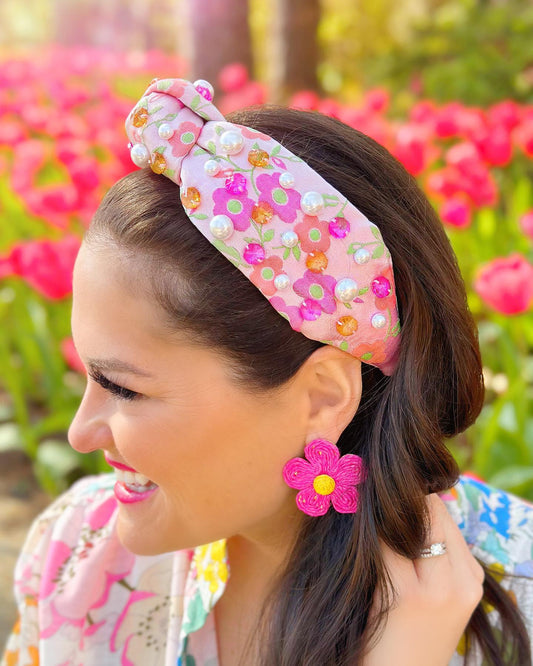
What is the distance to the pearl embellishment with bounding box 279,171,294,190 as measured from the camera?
46.0 inches

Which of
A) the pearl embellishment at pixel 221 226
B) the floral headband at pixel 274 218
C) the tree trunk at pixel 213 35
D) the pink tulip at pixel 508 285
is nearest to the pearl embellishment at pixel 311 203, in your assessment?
the floral headband at pixel 274 218

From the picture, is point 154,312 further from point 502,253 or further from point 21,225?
point 21,225

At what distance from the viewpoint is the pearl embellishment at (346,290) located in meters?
1.20

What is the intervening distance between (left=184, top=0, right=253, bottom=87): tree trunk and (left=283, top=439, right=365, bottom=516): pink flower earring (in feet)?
15.8

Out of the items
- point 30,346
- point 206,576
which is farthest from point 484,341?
point 206,576

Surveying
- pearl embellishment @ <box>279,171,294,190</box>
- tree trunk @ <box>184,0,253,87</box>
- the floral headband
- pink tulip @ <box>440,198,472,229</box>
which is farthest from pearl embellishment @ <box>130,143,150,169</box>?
tree trunk @ <box>184,0,253,87</box>

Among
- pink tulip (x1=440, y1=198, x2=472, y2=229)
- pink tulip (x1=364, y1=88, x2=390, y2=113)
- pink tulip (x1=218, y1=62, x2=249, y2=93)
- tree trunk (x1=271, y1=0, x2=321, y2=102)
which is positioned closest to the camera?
pink tulip (x1=440, y1=198, x2=472, y2=229)

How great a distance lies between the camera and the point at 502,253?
388 cm

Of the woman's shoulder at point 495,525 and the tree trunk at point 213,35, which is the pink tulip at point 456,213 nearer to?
the woman's shoulder at point 495,525

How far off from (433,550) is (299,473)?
0.24 m

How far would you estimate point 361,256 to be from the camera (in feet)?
3.92

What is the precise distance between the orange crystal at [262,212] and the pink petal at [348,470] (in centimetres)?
40

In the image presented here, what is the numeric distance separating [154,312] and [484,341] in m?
2.39

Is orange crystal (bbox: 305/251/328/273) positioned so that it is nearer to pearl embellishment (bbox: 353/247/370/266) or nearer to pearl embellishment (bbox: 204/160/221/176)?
pearl embellishment (bbox: 353/247/370/266)
